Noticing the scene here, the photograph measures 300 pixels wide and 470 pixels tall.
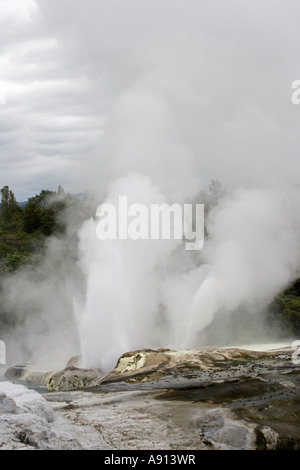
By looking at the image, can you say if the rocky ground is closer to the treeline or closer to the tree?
the treeline

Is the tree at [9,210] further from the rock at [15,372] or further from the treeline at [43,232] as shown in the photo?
the rock at [15,372]

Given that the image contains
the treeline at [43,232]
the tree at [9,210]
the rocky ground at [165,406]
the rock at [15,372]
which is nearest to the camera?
the rocky ground at [165,406]

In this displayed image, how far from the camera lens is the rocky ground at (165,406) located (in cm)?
828

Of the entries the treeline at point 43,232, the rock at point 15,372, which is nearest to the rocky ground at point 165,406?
the rock at point 15,372

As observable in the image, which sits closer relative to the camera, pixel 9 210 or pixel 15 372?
pixel 15 372

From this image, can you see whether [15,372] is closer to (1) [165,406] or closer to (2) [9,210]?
(1) [165,406]

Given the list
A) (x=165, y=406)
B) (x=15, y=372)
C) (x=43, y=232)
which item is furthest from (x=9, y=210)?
(x=165, y=406)

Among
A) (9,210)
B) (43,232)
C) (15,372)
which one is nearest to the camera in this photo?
(15,372)

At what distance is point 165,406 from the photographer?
1015 centimetres

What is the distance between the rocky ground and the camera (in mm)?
8281

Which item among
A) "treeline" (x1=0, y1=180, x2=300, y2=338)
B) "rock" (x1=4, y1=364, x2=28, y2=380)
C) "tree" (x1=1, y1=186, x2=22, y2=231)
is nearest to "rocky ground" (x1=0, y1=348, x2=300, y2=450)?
"rock" (x1=4, y1=364, x2=28, y2=380)

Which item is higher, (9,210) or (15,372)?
(9,210)
